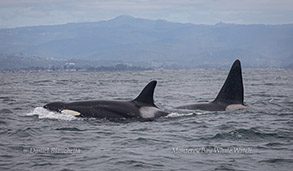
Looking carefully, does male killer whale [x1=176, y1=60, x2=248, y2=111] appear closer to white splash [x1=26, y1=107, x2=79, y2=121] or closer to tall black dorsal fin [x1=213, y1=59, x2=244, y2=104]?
tall black dorsal fin [x1=213, y1=59, x2=244, y2=104]

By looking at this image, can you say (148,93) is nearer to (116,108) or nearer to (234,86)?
(116,108)

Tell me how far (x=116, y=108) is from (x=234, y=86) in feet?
18.7

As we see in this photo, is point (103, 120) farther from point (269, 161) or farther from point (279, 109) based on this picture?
point (279, 109)

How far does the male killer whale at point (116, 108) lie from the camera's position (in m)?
15.7

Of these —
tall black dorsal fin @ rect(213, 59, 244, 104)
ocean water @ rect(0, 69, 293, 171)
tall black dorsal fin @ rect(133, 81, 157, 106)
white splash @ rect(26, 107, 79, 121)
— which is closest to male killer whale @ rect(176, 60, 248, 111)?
tall black dorsal fin @ rect(213, 59, 244, 104)

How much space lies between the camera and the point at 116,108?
1588 centimetres

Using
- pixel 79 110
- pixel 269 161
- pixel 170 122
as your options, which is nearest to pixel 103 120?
pixel 79 110

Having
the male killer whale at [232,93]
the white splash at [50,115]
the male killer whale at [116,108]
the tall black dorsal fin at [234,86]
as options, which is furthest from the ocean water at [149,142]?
the tall black dorsal fin at [234,86]

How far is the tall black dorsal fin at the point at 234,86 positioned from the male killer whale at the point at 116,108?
12.8ft

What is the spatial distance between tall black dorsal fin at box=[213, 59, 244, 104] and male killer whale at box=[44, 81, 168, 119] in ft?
12.8

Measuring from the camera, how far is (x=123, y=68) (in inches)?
7347

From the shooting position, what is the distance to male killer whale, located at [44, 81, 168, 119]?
15.7m

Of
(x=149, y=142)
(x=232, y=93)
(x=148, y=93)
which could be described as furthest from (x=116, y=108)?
(x=232, y=93)

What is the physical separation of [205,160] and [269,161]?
1.37m
